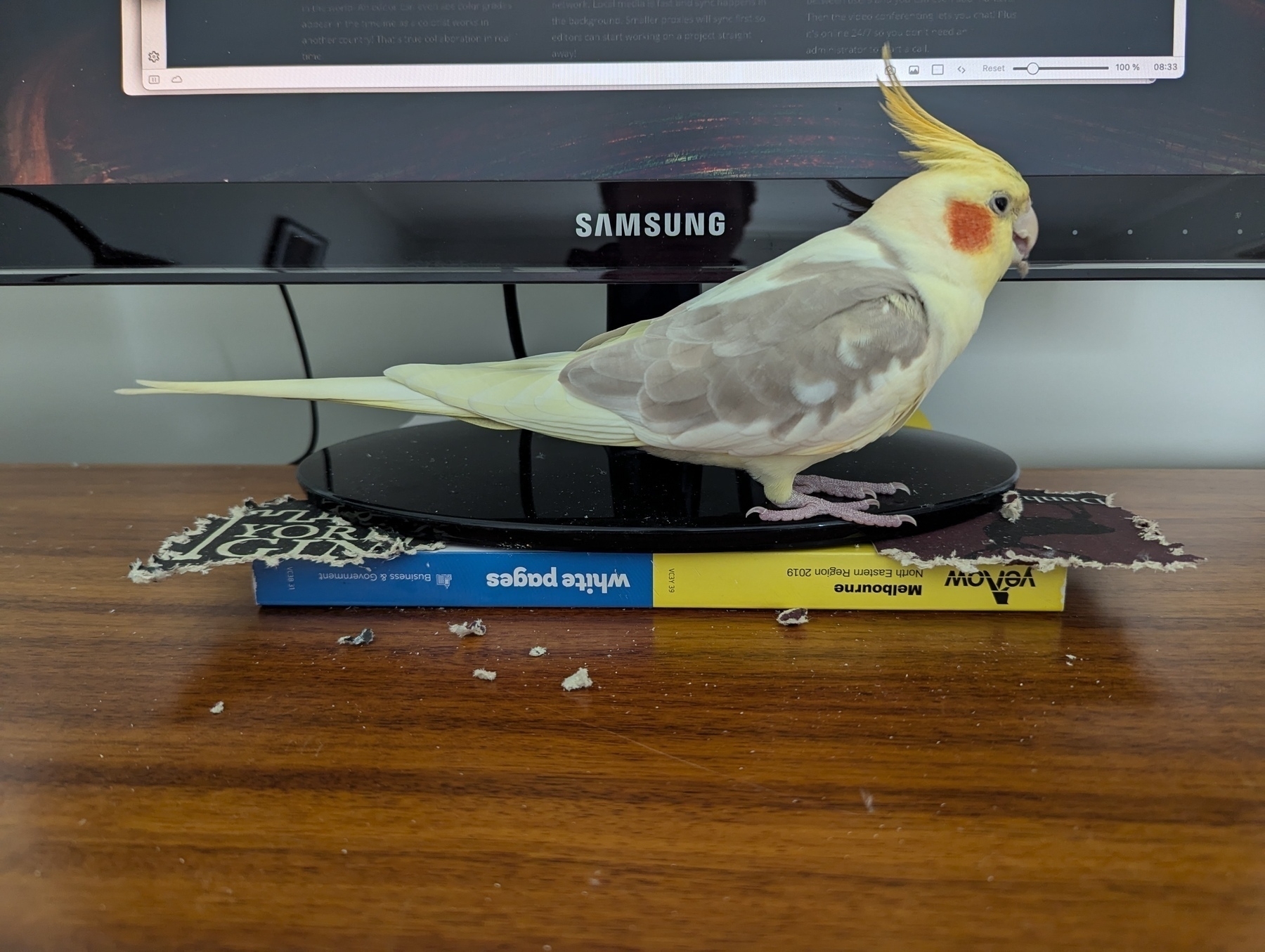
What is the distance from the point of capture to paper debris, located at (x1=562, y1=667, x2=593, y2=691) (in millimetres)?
384

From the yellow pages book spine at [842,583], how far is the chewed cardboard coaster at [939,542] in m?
0.01

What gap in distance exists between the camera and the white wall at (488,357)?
2.54 ft

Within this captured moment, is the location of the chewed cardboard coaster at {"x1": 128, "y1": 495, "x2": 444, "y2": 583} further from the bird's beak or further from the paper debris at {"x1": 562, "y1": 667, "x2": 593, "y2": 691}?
the bird's beak

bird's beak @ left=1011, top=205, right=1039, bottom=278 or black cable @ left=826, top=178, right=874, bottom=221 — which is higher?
black cable @ left=826, top=178, right=874, bottom=221

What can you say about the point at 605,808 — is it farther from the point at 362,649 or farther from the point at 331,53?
the point at 331,53

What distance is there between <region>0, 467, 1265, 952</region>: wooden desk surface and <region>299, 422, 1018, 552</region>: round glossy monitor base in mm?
45

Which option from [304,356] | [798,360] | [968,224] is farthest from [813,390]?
[304,356]

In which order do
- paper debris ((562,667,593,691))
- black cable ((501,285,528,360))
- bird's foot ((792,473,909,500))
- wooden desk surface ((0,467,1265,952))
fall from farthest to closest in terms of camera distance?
black cable ((501,285,528,360)) → bird's foot ((792,473,909,500)) → paper debris ((562,667,593,691)) → wooden desk surface ((0,467,1265,952))

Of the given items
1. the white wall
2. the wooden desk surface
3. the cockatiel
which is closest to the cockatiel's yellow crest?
the cockatiel

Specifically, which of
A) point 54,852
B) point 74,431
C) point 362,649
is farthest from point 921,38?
point 74,431

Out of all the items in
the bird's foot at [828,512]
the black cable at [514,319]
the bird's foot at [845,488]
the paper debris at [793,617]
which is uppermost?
the black cable at [514,319]

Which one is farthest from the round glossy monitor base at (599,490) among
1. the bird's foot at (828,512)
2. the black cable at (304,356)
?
the black cable at (304,356)

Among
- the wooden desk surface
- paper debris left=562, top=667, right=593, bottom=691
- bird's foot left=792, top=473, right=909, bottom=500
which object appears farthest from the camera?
bird's foot left=792, top=473, right=909, bottom=500

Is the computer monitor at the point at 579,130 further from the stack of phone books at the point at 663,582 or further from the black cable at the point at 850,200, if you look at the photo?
the stack of phone books at the point at 663,582
